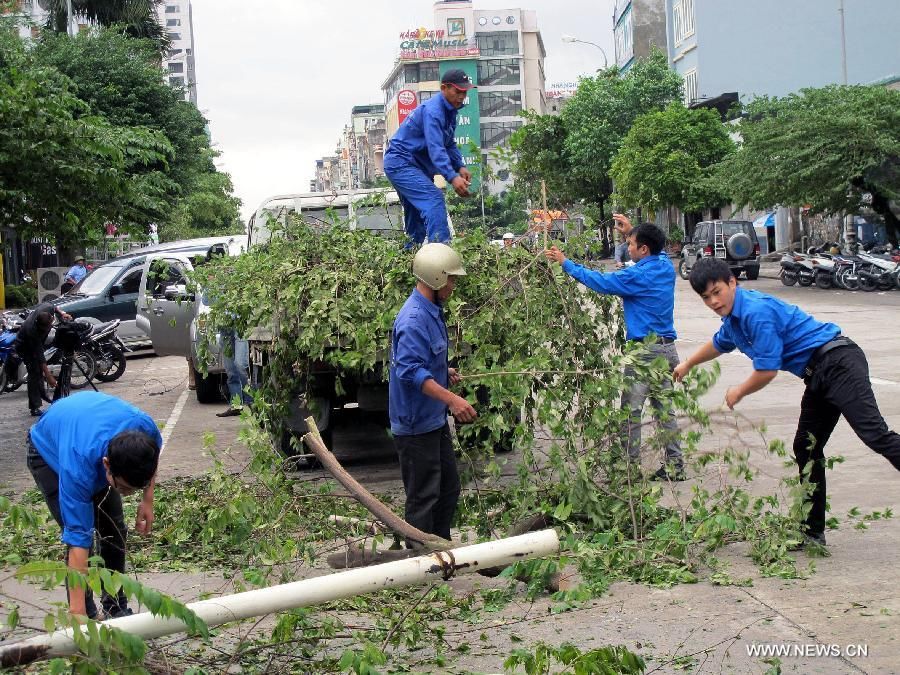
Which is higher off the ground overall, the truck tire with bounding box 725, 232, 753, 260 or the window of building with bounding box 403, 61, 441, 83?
the window of building with bounding box 403, 61, 441, 83

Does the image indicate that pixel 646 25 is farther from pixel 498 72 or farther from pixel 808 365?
pixel 498 72

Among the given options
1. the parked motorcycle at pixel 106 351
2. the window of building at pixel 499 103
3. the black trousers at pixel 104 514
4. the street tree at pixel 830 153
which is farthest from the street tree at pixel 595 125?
the window of building at pixel 499 103

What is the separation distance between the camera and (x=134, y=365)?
2206cm

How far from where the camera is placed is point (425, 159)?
9.05 meters

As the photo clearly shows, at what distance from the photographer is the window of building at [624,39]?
75250mm

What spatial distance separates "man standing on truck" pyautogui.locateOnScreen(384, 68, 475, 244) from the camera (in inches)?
339

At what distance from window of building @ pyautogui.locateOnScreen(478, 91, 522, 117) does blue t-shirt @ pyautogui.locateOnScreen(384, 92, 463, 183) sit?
135788 mm

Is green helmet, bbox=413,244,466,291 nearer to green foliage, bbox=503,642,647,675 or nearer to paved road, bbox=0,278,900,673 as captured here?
paved road, bbox=0,278,900,673

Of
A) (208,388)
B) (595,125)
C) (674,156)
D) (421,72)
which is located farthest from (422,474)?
(421,72)

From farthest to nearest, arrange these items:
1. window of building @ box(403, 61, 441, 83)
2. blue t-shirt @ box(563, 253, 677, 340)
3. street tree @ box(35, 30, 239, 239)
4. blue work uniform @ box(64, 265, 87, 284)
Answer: window of building @ box(403, 61, 441, 83) < street tree @ box(35, 30, 239, 239) < blue work uniform @ box(64, 265, 87, 284) < blue t-shirt @ box(563, 253, 677, 340)

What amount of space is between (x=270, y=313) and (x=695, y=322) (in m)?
15.4

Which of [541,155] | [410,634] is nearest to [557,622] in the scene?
[410,634]

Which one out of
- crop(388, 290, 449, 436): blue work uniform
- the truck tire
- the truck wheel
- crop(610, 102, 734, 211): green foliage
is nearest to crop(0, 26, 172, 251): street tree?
the truck wheel

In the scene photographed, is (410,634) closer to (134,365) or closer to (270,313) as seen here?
(270,313)
